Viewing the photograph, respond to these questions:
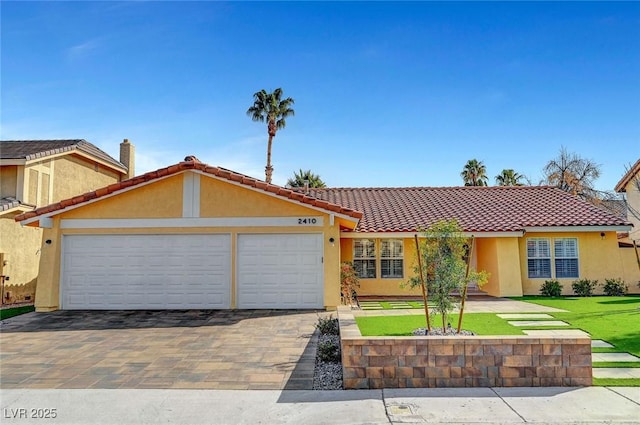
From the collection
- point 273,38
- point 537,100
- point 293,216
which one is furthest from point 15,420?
point 537,100

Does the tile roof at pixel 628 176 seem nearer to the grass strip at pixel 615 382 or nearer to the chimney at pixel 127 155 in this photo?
the grass strip at pixel 615 382

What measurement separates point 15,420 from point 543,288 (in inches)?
683

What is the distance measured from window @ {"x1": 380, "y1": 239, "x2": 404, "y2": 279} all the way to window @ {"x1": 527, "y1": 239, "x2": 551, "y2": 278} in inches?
204

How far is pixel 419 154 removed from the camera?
2198 cm

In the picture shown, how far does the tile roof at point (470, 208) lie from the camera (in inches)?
687

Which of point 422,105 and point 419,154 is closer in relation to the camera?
point 422,105

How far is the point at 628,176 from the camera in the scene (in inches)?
928

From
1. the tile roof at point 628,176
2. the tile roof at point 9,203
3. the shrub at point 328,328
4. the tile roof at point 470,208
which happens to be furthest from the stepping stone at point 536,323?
the tile roof at point 9,203

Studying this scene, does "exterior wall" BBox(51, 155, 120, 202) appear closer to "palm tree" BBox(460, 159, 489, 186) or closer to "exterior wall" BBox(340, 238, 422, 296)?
"exterior wall" BBox(340, 238, 422, 296)

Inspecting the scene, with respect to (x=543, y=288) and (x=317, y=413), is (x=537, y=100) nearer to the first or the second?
(x=543, y=288)

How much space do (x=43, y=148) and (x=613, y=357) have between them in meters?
23.2

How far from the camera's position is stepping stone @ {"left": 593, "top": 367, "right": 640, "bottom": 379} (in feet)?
21.7

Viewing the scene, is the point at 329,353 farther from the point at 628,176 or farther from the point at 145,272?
the point at 628,176

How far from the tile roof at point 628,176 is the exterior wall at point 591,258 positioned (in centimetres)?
606
